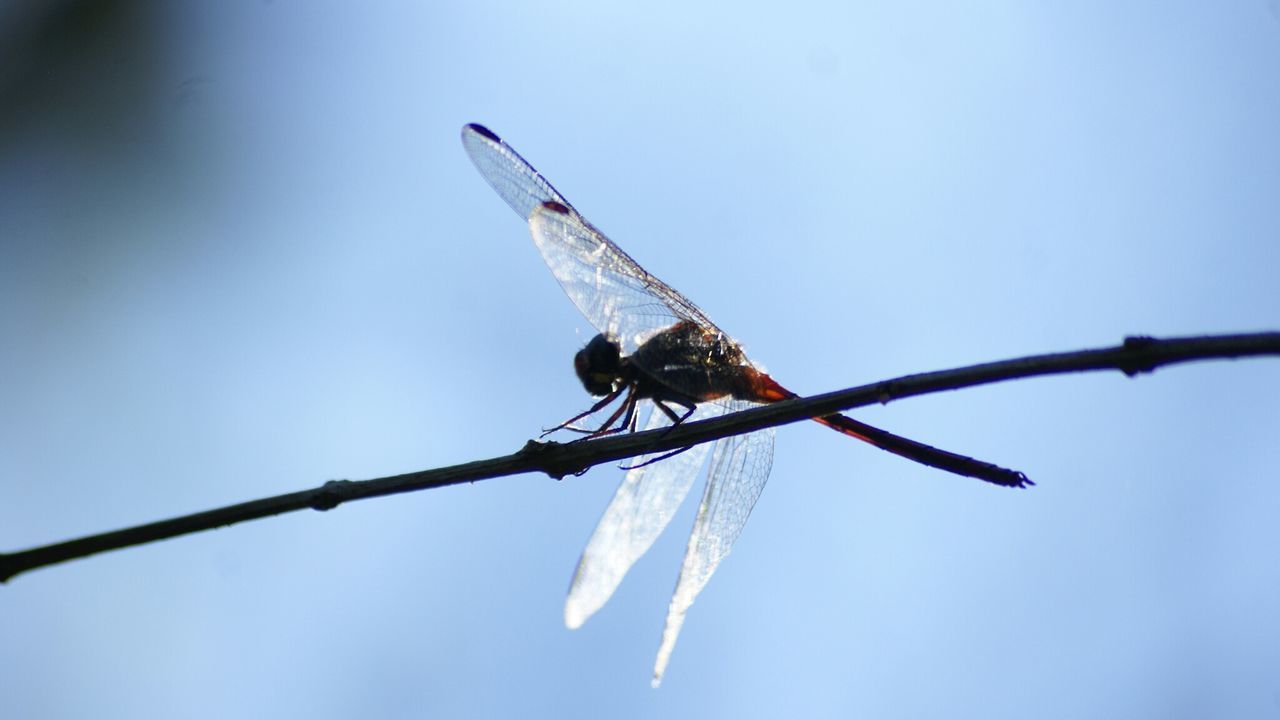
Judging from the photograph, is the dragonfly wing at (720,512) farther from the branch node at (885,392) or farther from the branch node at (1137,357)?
the branch node at (1137,357)

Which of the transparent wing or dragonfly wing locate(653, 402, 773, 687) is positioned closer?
the transparent wing

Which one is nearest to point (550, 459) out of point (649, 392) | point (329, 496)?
point (329, 496)

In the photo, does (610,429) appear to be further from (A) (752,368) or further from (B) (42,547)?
(B) (42,547)

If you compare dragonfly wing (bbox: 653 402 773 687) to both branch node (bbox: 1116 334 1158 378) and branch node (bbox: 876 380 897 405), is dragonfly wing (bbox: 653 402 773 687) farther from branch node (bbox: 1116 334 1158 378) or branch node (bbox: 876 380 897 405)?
branch node (bbox: 1116 334 1158 378)

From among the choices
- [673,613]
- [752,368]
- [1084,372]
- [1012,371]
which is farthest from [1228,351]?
[673,613]

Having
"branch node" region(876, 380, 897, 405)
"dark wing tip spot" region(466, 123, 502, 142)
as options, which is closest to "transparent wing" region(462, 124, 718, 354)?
"dark wing tip spot" region(466, 123, 502, 142)

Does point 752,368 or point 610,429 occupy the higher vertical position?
point 752,368

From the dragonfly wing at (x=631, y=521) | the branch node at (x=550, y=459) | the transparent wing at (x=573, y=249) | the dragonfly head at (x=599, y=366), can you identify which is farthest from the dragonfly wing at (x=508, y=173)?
the dragonfly wing at (x=631, y=521)
